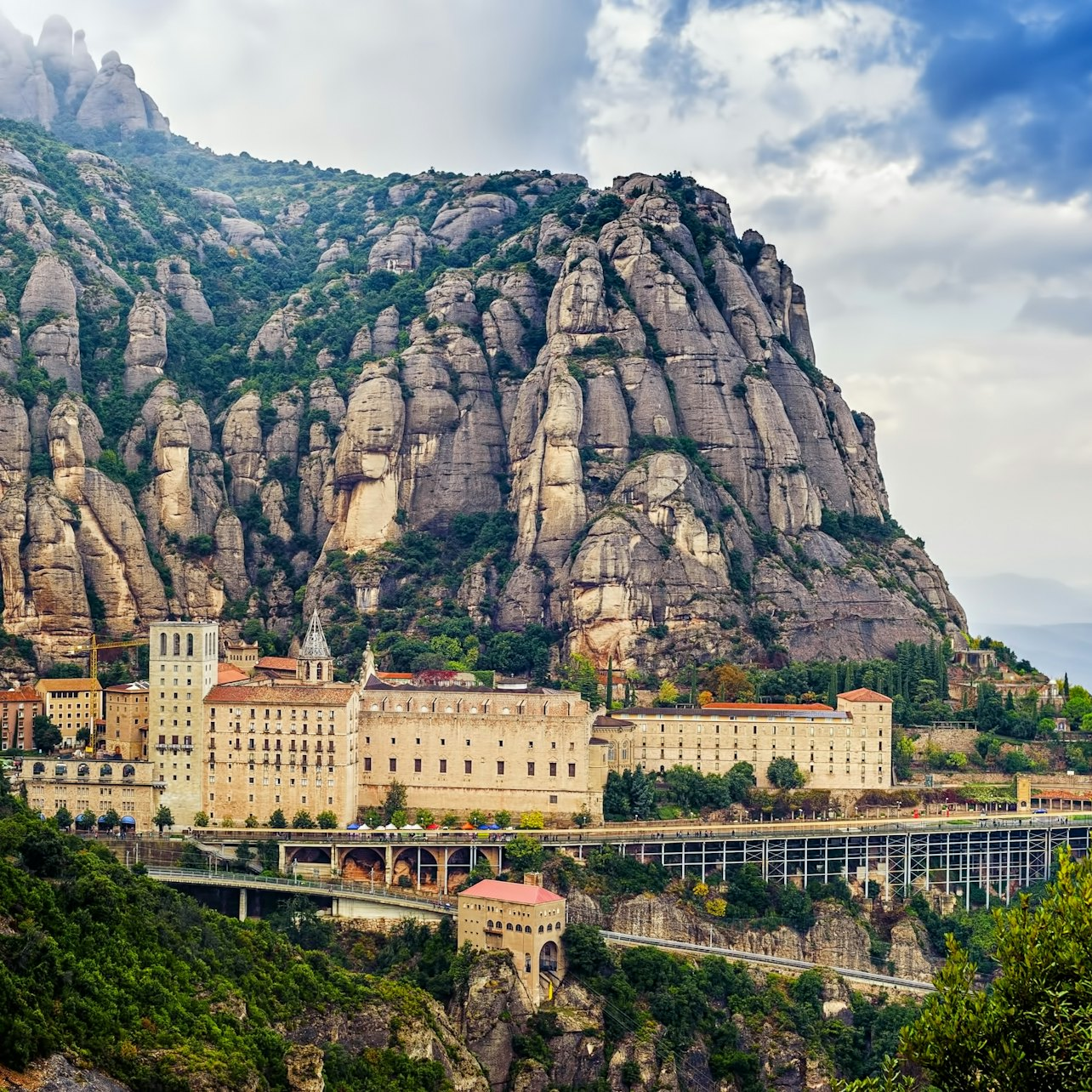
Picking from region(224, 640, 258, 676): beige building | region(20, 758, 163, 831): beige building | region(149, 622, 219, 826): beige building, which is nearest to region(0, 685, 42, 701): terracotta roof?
region(20, 758, 163, 831): beige building

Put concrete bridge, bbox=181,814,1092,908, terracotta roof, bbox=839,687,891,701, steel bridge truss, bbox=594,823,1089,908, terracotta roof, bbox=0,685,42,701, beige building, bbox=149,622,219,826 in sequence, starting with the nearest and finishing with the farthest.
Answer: concrete bridge, bbox=181,814,1092,908, beige building, bbox=149,622,219,826, steel bridge truss, bbox=594,823,1089,908, terracotta roof, bbox=0,685,42,701, terracotta roof, bbox=839,687,891,701

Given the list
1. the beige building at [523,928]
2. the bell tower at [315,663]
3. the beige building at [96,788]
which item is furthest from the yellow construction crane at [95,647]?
the beige building at [523,928]

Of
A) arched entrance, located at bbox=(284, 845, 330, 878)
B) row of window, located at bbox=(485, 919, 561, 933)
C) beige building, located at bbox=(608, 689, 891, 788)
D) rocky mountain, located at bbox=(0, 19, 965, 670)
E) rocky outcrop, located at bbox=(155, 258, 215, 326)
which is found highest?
rocky outcrop, located at bbox=(155, 258, 215, 326)

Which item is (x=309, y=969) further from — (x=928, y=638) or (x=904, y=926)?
(x=928, y=638)

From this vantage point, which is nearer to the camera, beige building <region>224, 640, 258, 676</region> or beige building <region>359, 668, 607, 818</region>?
beige building <region>359, 668, 607, 818</region>

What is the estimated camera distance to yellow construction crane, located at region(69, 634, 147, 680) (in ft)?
407

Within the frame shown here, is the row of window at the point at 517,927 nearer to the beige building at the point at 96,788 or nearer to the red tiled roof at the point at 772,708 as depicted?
the beige building at the point at 96,788

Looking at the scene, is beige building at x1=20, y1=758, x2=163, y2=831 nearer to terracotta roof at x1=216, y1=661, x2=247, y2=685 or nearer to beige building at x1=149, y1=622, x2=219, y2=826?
beige building at x1=149, y1=622, x2=219, y2=826

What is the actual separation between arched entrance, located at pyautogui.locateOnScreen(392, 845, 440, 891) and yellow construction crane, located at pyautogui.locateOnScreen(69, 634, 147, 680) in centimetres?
3197

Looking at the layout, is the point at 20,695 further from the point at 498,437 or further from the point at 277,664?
the point at 498,437

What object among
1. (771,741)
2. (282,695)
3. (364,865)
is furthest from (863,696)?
(282,695)

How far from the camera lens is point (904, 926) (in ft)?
343

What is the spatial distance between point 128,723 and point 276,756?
10.1 metres

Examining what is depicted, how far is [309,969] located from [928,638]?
7677cm
